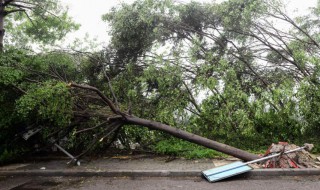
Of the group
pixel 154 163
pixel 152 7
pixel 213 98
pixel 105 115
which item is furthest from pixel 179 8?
pixel 154 163

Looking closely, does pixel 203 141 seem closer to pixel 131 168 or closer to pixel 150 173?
pixel 150 173

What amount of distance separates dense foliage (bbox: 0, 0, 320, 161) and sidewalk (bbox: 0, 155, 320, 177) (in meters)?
0.58

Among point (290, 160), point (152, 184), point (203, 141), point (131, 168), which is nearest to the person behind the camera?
point (152, 184)

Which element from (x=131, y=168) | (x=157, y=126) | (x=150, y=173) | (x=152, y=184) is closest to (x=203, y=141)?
(x=157, y=126)

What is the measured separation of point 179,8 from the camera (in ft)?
34.3

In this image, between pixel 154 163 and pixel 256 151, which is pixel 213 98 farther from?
pixel 154 163

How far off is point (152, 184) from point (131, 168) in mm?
1239

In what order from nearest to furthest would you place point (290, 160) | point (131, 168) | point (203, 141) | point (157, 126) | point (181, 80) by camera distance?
point (290, 160) < point (131, 168) < point (203, 141) < point (157, 126) < point (181, 80)

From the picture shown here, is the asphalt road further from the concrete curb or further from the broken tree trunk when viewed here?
the broken tree trunk

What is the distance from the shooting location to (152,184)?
17.8 ft

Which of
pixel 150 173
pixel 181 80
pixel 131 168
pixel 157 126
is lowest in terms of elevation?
pixel 150 173

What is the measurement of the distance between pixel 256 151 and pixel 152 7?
629 cm

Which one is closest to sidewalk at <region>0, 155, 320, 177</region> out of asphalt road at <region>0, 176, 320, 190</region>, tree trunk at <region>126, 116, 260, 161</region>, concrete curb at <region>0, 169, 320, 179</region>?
concrete curb at <region>0, 169, 320, 179</region>

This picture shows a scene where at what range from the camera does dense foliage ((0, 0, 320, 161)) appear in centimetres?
733
